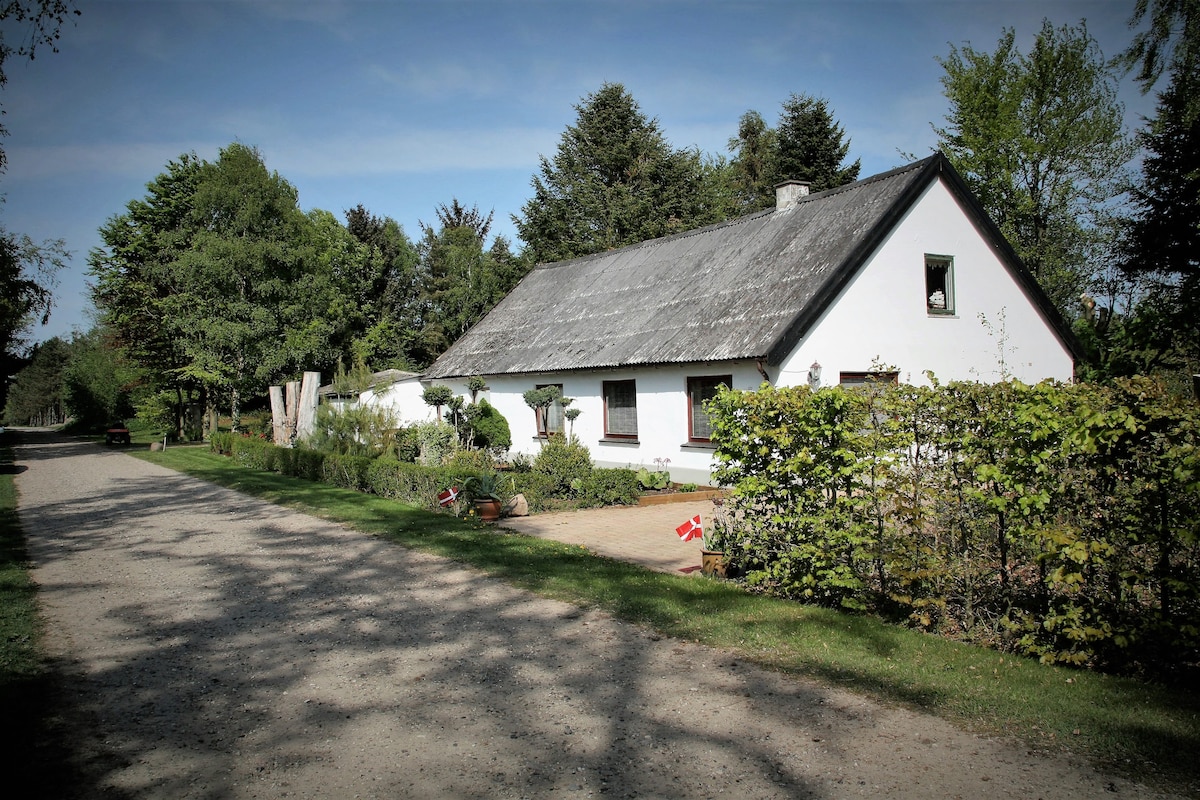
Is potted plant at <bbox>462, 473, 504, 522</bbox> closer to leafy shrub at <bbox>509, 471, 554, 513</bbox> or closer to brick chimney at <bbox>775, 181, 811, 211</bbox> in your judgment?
leafy shrub at <bbox>509, 471, 554, 513</bbox>

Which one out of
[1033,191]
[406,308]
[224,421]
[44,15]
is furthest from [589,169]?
[44,15]

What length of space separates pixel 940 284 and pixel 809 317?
15.8 ft

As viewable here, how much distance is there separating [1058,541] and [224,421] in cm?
5135

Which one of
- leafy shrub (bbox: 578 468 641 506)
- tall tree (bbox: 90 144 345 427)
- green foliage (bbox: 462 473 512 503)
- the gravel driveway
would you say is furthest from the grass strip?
tall tree (bbox: 90 144 345 427)

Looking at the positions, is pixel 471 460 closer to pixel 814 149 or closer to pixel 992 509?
pixel 992 509

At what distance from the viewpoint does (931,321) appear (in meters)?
17.0

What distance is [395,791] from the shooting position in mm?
3777

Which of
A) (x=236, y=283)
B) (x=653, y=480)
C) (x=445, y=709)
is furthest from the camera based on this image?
(x=236, y=283)

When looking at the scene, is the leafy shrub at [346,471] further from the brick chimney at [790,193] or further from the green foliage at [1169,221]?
the green foliage at [1169,221]

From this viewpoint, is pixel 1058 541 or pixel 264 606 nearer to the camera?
pixel 1058 541

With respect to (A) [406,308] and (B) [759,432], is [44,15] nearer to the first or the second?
(B) [759,432]

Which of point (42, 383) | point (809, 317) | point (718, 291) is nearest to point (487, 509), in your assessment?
point (809, 317)

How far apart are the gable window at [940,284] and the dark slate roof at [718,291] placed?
4.64ft

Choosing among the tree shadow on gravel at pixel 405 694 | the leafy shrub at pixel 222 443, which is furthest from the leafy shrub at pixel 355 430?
the leafy shrub at pixel 222 443
